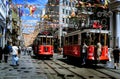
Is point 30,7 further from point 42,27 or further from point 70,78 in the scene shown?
point 42,27

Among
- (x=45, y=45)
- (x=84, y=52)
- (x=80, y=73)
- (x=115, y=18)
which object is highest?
(x=115, y=18)

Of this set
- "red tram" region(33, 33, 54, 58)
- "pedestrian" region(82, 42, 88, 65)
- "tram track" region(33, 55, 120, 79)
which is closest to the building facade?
"red tram" region(33, 33, 54, 58)

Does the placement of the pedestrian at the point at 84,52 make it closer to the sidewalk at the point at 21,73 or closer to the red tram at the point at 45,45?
the sidewalk at the point at 21,73

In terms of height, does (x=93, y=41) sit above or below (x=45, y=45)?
above

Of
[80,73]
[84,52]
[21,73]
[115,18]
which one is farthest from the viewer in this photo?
[115,18]

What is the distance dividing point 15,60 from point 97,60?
253 inches

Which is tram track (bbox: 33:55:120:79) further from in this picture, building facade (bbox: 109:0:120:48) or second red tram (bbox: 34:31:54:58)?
building facade (bbox: 109:0:120:48)

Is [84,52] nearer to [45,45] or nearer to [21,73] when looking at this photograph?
[21,73]

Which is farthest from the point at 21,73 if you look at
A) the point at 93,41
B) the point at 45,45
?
the point at 45,45

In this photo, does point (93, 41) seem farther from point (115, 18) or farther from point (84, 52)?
point (115, 18)

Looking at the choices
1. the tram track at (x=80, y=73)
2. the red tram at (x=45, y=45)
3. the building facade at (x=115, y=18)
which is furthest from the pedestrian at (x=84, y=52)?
the building facade at (x=115, y=18)

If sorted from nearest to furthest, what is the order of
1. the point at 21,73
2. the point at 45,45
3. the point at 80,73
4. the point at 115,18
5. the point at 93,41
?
the point at 21,73, the point at 80,73, the point at 93,41, the point at 45,45, the point at 115,18

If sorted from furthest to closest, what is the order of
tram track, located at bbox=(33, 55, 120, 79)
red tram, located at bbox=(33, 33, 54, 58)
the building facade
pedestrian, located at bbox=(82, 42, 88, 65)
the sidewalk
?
the building facade, red tram, located at bbox=(33, 33, 54, 58), pedestrian, located at bbox=(82, 42, 88, 65), tram track, located at bbox=(33, 55, 120, 79), the sidewalk

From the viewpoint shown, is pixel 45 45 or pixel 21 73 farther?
pixel 45 45
